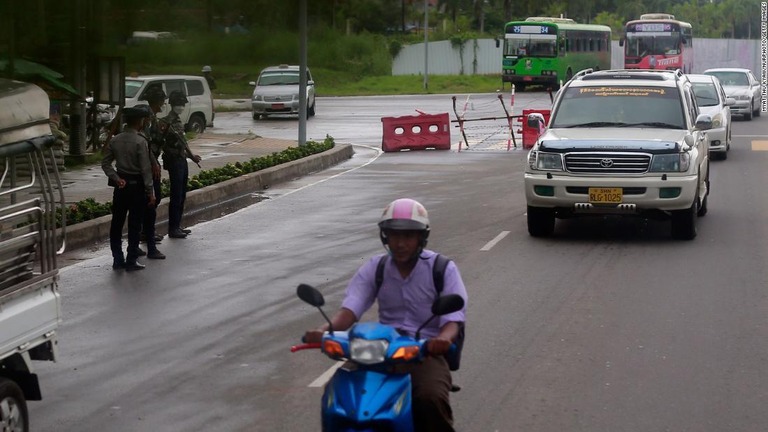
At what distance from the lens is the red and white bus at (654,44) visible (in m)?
54.3

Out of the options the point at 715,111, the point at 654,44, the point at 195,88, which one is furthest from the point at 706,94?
the point at 654,44

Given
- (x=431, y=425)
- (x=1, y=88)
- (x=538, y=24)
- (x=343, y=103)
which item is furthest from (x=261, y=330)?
(x=538, y=24)

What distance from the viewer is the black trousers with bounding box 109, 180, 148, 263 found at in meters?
12.3

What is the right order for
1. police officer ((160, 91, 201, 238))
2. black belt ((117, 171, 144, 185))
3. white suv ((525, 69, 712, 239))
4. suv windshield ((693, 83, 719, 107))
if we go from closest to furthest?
black belt ((117, 171, 144, 185)) < white suv ((525, 69, 712, 239)) < police officer ((160, 91, 201, 238)) < suv windshield ((693, 83, 719, 107))

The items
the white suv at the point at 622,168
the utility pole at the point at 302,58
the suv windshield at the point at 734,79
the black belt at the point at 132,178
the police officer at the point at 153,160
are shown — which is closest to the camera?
the black belt at the point at 132,178

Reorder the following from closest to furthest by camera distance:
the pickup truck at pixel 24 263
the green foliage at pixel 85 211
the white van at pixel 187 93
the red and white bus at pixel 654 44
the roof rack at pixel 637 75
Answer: the pickup truck at pixel 24 263
the green foliage at pixel 85 211
the roof rack at pixel 637 75
the white van at pixel 187 93
the red and white bus at pixel 654 44

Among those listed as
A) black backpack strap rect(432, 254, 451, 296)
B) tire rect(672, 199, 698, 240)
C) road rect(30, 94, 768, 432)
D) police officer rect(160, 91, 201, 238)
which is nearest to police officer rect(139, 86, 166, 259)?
police officer rect(160, 91, 201, 238)

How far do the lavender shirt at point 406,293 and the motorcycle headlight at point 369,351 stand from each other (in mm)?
740

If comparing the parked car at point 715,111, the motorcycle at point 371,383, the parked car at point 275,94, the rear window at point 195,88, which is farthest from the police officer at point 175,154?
the parked car at point 275,94

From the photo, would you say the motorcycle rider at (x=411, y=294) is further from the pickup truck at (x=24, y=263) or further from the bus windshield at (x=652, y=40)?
the bus windshield at (x=652, y=40)

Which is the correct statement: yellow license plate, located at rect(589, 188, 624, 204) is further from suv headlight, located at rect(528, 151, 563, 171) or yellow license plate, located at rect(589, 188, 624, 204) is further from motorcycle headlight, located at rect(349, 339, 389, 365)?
motorcycle headlight, located at rect(349, 339, 389, 365)

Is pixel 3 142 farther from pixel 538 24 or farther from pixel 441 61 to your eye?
pixel 441 61

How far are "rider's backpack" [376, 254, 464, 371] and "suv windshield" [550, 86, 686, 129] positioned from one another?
9326 mm

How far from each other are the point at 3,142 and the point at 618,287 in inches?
248
